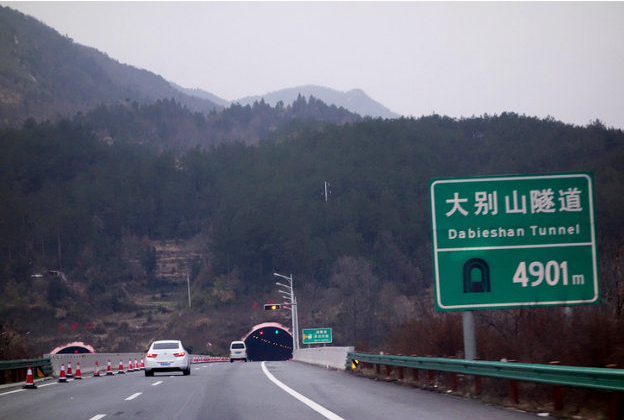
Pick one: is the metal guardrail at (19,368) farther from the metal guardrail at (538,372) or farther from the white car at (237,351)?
the white car at (237,351)

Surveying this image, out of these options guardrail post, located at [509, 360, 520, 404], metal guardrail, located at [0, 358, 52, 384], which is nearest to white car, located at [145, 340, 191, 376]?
metal guardrail, located at [0, 358, 52, 384]

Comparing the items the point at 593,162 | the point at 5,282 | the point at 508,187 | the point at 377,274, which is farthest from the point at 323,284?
the point at 508,187

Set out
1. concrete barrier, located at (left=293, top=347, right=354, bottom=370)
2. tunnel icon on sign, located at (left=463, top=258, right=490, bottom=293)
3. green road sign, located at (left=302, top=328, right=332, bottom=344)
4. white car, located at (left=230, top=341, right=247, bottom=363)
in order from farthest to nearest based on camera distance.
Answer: white car, located at (left=230, top=341, right=247, bottom=363) → green road sign, located at (left=302, top=328, right=332, bottom=344) → concrete barrier, located at (left=293, top=347, right=354, bottom=370) → tunnel icon on sign, located at (left=463, top=258, right=490, bottom=293)

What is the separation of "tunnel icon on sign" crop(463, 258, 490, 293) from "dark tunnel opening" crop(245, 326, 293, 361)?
266 feet

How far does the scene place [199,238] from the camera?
Result: 15688 cm

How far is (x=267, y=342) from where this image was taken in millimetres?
102312

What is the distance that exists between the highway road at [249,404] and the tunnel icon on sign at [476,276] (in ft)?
9.18

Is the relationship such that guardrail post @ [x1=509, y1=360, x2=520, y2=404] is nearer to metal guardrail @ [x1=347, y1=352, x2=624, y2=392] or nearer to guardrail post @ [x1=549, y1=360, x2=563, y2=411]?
metal guardrail @ [x1=347, y1=352, x2=624, y2=392]

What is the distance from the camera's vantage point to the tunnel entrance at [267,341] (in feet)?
327

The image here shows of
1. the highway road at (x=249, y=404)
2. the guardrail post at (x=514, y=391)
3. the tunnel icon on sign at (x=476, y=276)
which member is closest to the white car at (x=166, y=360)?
the highway road at (x=249, y=404)

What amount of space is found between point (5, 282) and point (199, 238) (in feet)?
122

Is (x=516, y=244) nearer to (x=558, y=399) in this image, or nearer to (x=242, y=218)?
(x=558, y=399)

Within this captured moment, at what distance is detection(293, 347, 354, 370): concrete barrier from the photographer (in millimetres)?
33312

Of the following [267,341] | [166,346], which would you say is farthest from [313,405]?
[267,341]
